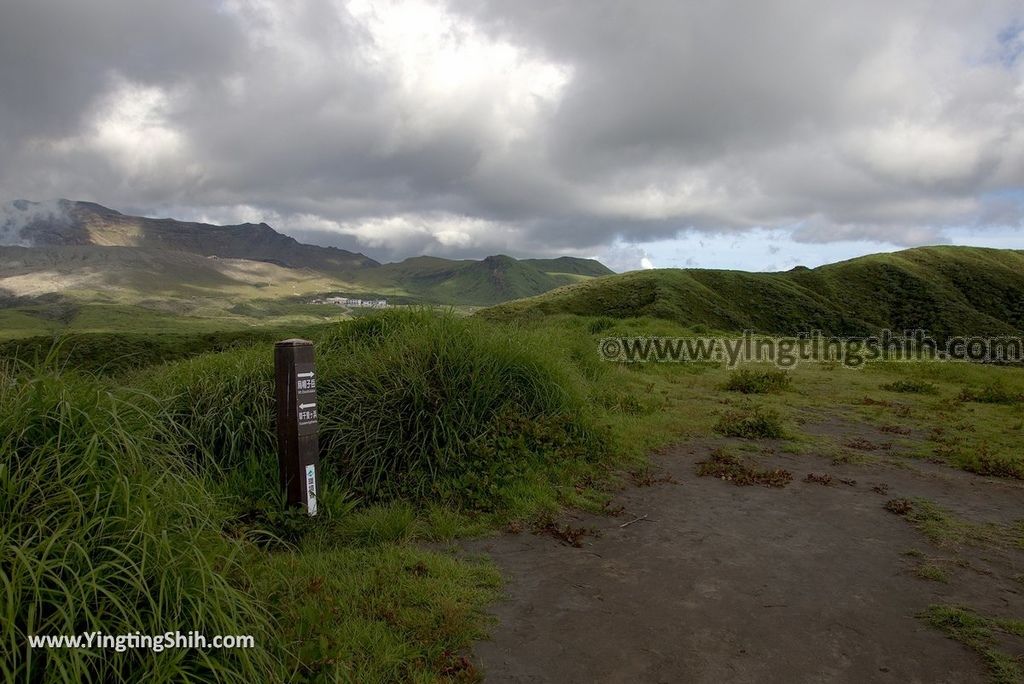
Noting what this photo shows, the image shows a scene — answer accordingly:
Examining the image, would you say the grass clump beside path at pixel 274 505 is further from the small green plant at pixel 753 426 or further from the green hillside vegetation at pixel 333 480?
the small green plant at pixel 753 426

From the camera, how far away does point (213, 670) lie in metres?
2.86

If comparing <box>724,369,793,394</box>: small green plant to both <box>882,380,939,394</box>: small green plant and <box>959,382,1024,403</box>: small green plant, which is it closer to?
<box>882,380,939,394</box>: small green plant

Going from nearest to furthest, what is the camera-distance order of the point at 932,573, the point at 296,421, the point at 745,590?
1. the point at 745,590
2. the point at 932,573
3. the point at 296,421

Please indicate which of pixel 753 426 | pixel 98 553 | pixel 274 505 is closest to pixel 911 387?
pixel 753 426

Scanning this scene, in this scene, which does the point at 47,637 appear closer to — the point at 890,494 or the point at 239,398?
the point at 239,398

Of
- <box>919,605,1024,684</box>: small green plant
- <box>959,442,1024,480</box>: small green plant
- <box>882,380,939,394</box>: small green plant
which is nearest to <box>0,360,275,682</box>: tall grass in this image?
<box>919,605,1024,684</box>: small green plant

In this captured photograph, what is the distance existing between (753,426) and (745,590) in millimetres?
6359

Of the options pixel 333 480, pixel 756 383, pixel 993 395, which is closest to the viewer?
pixel 333 480

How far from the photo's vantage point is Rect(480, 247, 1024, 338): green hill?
2272 inches

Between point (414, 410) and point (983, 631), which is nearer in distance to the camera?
point (983, 631)

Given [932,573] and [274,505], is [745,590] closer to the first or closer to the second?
[932,573]

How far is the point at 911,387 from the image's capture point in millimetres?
15656

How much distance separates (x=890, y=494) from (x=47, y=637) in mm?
8560

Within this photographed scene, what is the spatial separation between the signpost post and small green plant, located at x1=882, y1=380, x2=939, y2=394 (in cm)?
1596
